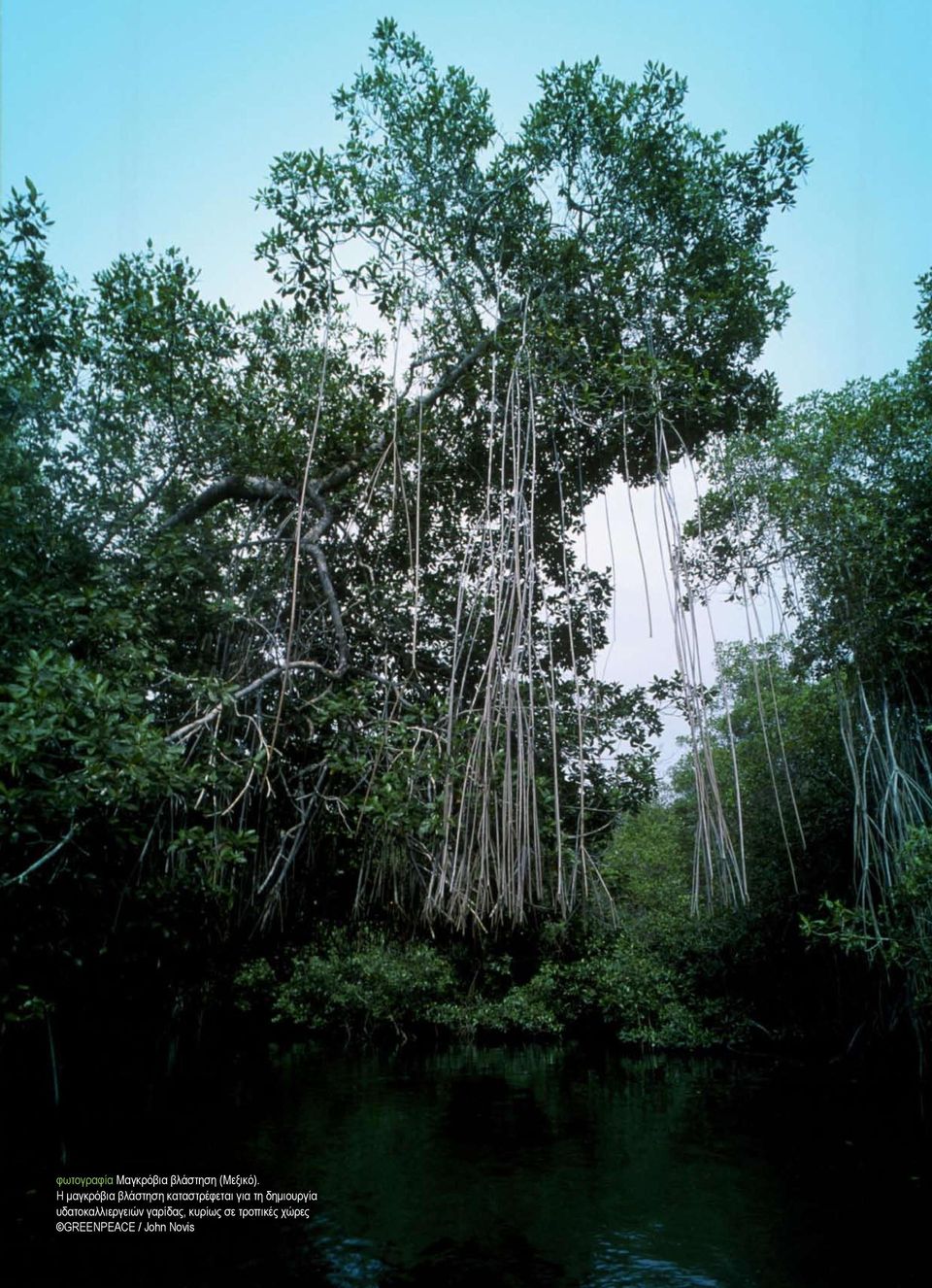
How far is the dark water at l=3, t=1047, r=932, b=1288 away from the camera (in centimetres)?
351

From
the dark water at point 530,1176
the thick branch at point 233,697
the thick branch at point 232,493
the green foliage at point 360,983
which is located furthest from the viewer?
the green foliage at point 360,983

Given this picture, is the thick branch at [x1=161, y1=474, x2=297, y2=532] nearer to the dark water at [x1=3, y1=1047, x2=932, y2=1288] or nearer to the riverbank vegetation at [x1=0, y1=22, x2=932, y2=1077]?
the riverbank vegetation at [x1=0, y1=22, x2=932, y2=1077]

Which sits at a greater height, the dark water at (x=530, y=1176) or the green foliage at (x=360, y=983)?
the green foliage at (x=360, y=983)

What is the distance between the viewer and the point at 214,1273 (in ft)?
11.0

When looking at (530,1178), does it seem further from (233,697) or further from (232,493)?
(232,493)

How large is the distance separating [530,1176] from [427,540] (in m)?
3.96

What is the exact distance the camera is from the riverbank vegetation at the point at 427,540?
155 inches

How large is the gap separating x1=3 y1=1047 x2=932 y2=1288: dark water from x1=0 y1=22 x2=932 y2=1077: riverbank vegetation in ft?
3.09

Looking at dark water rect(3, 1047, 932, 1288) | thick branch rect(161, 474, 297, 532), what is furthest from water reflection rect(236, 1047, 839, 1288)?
thick branch rect(161, 474, 297, 532)

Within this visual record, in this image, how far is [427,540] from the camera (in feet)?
19.3

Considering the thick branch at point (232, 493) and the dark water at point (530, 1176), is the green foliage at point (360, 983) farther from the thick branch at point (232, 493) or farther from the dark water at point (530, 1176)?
the thick branch at point (232, 493)

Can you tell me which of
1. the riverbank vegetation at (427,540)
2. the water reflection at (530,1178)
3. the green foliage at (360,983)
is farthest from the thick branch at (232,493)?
the green foliage at (360,983)

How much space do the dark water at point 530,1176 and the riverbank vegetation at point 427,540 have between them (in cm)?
94

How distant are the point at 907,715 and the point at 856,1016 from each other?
3508 millimetres
